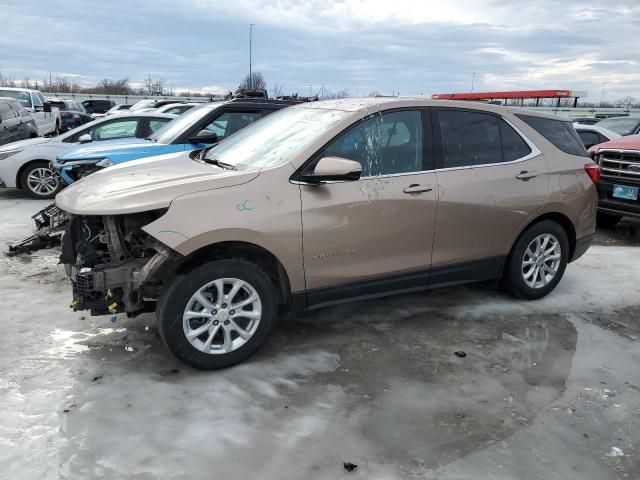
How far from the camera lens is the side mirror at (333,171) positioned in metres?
3.62

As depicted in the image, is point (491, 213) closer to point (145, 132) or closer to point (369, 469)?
point (369, 469)

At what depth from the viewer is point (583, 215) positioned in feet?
17.0

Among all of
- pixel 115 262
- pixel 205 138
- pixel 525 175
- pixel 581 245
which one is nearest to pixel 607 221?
pixel 581 245

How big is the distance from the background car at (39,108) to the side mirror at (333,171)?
1422 cm

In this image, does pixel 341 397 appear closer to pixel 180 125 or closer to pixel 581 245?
pixel 581 245

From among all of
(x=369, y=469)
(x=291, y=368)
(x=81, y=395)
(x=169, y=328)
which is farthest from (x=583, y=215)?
(x=81, y=395)

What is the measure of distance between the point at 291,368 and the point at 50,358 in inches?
66.7

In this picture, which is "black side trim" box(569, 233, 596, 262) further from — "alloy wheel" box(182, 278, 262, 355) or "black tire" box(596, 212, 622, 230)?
"black tire" box(596, 212, 622, 230)

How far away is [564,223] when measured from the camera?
5152mm

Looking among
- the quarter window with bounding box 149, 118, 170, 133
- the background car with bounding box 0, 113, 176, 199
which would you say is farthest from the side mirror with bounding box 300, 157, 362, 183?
the background car with bounding box 0, 113, 176, 199

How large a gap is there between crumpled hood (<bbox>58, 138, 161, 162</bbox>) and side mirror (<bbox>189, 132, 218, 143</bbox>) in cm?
38

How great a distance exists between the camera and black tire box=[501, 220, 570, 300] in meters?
4.89

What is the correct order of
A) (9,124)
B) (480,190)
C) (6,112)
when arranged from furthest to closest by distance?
(6,112)
(9,124)
(480,190)

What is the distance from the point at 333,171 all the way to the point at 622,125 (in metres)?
11.1
